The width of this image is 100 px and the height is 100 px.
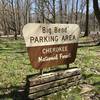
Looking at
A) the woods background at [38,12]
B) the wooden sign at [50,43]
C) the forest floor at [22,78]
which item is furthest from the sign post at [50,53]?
the woods background at [38,12]

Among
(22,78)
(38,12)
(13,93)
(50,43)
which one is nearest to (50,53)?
(50,43)

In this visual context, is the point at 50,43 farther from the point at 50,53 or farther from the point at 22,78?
the point at 22,78

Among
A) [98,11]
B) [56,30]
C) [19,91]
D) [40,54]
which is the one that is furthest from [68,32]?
[98,11]

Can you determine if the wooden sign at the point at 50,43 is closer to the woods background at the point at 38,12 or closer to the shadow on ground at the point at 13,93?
the shadow on ground at the point at 13,93

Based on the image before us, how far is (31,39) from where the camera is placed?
537 cm

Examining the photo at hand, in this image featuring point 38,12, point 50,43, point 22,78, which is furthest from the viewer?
point 38,12

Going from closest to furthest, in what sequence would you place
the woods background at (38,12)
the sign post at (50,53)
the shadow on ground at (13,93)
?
1. the sign post at (50,53)
2. the shadow on ground at (13,93)
3. the woods background at (38,12)

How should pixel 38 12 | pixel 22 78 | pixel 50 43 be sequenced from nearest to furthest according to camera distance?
pixel 50 43 < pixel 22 78 < pixel 38 12

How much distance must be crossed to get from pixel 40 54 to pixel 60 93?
3.59 ft

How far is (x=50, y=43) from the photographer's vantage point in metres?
5.84

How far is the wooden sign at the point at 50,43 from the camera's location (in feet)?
17.7

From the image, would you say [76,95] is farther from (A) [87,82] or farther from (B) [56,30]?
(B) [56,30]

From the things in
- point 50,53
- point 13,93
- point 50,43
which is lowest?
point 13,93

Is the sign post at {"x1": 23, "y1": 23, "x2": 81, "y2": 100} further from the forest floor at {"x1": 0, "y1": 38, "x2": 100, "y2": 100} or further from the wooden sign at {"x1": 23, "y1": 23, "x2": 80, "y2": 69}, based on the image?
the forest floor at {"x1": 0, "y1": 38, "x2": 100, "y2": 100}
